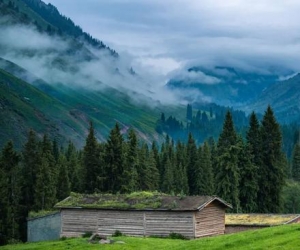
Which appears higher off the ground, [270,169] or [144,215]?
[270,169]

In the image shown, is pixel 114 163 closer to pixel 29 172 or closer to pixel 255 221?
pixel 29 172

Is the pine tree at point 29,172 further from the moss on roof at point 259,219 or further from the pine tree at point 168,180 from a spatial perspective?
the pine tree at point 168,180

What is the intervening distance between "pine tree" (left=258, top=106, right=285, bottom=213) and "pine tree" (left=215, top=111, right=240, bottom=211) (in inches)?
169

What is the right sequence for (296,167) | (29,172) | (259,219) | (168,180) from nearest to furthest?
(259,219) < (29,172) < (168,180) < (296,167)

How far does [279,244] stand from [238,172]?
177 ft

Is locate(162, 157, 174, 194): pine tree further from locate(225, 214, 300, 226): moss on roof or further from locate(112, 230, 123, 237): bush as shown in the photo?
locate(112, 230, 123, 237): bush

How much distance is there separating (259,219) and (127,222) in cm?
1479

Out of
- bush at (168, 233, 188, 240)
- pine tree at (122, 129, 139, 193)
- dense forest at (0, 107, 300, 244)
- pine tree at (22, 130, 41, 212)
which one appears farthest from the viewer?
pine tree at (122, 129, 139, 193)

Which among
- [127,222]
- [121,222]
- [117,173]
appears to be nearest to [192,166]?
[117,173]

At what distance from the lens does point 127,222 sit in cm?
5819

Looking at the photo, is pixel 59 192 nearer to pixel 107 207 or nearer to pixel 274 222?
pixel 107 207

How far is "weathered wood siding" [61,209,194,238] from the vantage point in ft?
182

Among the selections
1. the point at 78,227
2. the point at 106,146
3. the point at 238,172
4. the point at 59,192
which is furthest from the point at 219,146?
the point at 78,227

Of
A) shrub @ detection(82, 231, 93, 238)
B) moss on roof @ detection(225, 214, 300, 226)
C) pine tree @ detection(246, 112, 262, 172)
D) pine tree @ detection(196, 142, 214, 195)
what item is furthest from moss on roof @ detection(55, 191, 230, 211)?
pine tree @ detection(196, 142, 214, 195)
